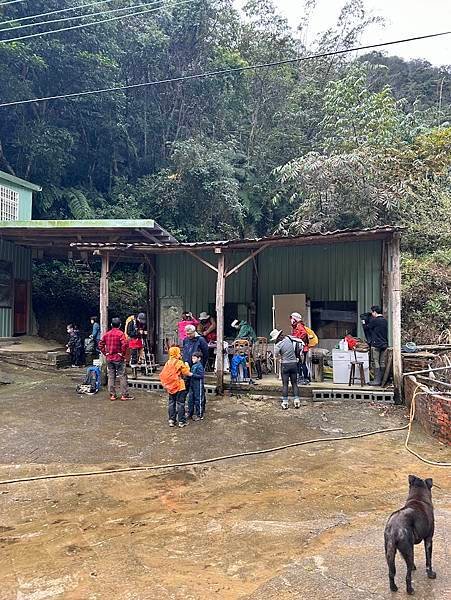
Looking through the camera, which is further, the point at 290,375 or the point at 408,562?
the point at 290,375

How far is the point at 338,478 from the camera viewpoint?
561cm

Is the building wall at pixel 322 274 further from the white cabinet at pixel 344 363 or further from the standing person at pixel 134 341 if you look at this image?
the standing person at pixel 134 341

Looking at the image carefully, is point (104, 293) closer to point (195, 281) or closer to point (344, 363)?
point (195, 281)

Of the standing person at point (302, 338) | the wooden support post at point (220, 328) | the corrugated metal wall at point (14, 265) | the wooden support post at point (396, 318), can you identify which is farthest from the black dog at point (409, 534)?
the corrugated metal wall at point (14, 265)

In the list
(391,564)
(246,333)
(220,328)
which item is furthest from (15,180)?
(391,564)

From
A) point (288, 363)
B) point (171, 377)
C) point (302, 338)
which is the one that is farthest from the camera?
point (302, 338)

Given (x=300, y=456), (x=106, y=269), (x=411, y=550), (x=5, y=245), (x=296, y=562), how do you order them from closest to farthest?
(x=411, y=550) → (x=296, y=562) → (x=300, y=456) → (x=106, y=269) → (x=5, y=245)

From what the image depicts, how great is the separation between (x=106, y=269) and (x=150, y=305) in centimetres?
289

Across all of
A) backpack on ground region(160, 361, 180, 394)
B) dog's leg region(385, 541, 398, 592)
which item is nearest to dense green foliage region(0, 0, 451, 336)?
backpack on ground region(160, 361, 180, 394)

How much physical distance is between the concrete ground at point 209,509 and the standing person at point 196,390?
349 millimetres

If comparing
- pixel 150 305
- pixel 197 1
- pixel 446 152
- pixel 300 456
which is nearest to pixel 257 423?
pixel 300 456

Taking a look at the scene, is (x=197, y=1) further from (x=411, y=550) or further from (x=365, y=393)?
(x=411, y=550)

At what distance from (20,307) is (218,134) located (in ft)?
51.5

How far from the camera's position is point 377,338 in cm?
990
